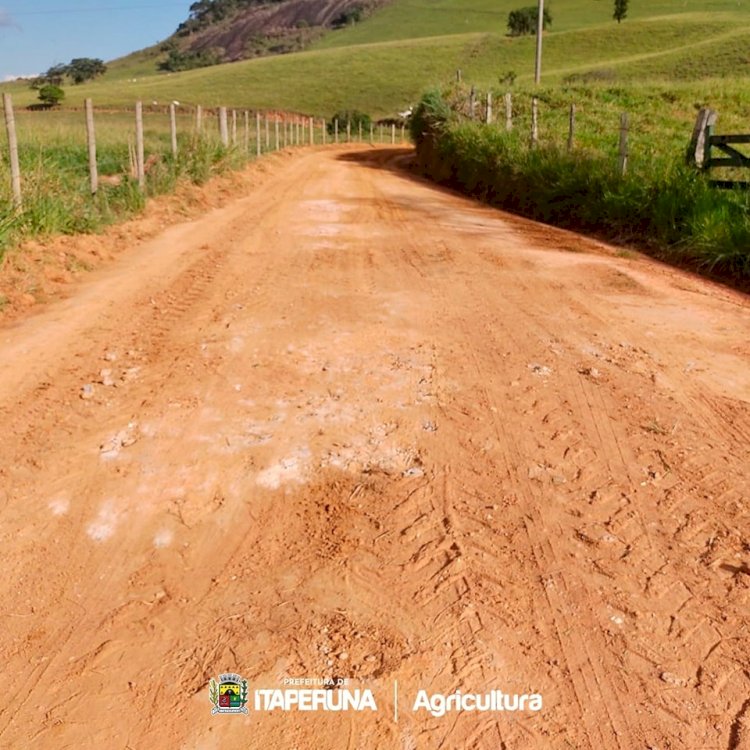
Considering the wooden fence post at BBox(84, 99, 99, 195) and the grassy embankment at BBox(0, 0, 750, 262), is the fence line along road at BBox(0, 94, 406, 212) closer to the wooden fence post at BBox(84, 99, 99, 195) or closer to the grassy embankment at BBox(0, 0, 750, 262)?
the wooden fence post at BBox(84, 99, 99, 195)

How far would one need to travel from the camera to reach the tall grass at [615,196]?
9.29 meters

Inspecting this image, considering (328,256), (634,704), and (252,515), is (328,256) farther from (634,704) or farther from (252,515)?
(634,704)

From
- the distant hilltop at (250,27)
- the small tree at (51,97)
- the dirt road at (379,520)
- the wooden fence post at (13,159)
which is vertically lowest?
the dirt road at (379,520)

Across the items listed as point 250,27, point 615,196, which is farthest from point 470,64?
point 250,27

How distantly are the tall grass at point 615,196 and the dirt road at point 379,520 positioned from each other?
283 centimetres

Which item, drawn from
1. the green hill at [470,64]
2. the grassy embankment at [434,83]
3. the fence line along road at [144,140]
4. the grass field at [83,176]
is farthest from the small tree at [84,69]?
the grass field at [83,176]

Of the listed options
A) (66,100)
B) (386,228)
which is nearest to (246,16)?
(66,100)

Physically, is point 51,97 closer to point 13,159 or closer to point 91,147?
point 91,147

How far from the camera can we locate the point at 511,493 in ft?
13.0

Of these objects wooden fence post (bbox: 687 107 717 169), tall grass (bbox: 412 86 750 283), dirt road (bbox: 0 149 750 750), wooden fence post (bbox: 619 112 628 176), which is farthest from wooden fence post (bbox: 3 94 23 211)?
wooden fence post (bbox: 687 107 717 169)

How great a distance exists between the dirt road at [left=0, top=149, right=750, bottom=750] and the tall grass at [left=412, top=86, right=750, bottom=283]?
2.83 metres

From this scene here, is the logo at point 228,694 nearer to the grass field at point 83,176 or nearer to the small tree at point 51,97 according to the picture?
the grass field at point 83,176

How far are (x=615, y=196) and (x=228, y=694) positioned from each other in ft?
33.5

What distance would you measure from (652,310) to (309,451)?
4101mm
